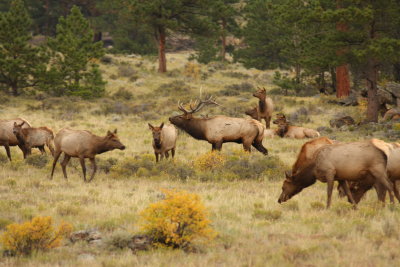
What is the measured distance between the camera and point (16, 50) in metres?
31.8

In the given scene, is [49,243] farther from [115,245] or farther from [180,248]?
[180,248]

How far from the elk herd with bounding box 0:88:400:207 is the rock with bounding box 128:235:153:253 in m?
3.74

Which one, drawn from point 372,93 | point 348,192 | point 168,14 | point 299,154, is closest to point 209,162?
point 299,154

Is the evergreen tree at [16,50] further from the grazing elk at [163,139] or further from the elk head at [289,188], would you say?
the elk head at [289,188]

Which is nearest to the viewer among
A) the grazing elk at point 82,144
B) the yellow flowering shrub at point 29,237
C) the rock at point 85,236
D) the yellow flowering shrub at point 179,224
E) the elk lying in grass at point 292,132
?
the yellow flowering shrub at point 29,237

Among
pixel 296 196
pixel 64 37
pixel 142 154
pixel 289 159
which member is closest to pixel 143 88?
pixel 64 37

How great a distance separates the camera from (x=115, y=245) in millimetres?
7535

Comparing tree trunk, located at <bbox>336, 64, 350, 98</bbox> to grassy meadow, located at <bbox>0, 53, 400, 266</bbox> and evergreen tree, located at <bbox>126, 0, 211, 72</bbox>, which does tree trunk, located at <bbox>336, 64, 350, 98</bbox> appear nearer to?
grassy meadow, located at <bbox>0, 53, 400, 266</bbox>

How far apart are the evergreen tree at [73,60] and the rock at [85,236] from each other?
2548 centimetres

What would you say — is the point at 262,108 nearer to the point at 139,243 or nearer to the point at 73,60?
the point at 73,60

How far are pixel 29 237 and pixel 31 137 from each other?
10.2 meters

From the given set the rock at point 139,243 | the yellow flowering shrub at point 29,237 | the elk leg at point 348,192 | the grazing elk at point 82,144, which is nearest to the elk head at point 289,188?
the elk leg at point 348,192

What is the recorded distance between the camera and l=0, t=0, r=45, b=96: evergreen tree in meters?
31.2

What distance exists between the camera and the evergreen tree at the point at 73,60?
3244 centimetres
